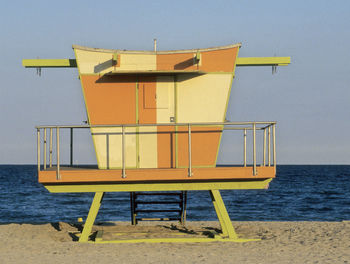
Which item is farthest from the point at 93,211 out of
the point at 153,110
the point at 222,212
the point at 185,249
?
the point at 222,212

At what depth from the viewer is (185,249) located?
512 inches

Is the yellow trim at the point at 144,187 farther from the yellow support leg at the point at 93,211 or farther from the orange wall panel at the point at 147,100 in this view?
the orange wall panel at the point at 147,100

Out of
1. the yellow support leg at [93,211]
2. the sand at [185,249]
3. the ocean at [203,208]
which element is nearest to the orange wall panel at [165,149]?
the yellow support leg at [93,211]

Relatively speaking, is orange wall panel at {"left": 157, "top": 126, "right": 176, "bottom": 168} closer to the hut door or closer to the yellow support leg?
the hut door

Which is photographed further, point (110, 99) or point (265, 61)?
point (265, 61)

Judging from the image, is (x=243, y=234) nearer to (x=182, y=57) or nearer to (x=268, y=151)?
(x=268, y=151)

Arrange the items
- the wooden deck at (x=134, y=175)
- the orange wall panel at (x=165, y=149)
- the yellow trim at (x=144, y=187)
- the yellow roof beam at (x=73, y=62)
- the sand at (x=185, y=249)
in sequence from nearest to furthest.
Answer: the sand at (x=185, y=249)
the wooden deck at (x=134, y=175)
the yellow trim at (x=144, y=187)
the orange wall panel at (x=165, y=149)
the yellow roof beam at (x=73, y=62)

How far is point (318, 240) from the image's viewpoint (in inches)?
574

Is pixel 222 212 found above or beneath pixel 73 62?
beneath

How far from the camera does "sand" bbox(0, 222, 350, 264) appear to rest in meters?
11.8

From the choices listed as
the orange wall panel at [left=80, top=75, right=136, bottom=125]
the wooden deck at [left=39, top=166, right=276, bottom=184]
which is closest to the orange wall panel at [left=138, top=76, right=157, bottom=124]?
the orange wall panel at [left=80, top=75, right=136, bottom=125]

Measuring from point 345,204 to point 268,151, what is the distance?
98.4ft

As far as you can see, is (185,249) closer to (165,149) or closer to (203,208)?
(165,149)

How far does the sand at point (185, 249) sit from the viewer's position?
38.7ft
